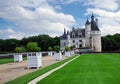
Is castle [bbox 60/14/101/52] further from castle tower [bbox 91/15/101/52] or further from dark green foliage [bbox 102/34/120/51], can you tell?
dark green foliage [bbox 102/34/120/51]

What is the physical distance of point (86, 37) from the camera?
108625 mm

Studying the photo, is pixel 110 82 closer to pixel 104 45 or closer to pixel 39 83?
pixel 39 83

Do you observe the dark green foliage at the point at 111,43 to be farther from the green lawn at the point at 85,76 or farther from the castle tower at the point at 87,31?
the green lawn at the point at 85,76

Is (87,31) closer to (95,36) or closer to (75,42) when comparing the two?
(95,36)

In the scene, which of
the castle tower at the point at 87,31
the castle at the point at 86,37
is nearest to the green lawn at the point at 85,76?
the castle at the point at 86,37

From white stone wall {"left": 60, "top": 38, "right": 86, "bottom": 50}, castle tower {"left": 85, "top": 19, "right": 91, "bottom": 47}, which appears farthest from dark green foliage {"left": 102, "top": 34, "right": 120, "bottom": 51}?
white stone wall {"left": 60, "top": 38, "right": 86, "bottom": 50}

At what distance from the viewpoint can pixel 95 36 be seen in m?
105

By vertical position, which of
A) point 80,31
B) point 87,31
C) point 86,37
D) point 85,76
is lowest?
point 85,76

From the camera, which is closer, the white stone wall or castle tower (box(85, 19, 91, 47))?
castle tower (box(85, 19, 91, 47))

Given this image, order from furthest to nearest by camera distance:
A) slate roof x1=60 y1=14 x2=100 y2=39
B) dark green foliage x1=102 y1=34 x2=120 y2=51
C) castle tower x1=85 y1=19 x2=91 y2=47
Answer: slate roof x1=60 y1=14 x2=100 y2=39, castle tower x1=85 y1=19 x2=91 y2=47, dark green foliage x1=102 y1=34 x2=120 y2=51

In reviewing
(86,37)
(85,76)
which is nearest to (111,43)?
(86,37)

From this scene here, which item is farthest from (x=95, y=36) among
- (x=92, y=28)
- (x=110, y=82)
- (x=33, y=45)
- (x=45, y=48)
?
(x=110, y=82)

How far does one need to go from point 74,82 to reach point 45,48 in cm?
10682

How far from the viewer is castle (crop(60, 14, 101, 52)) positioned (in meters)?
103
